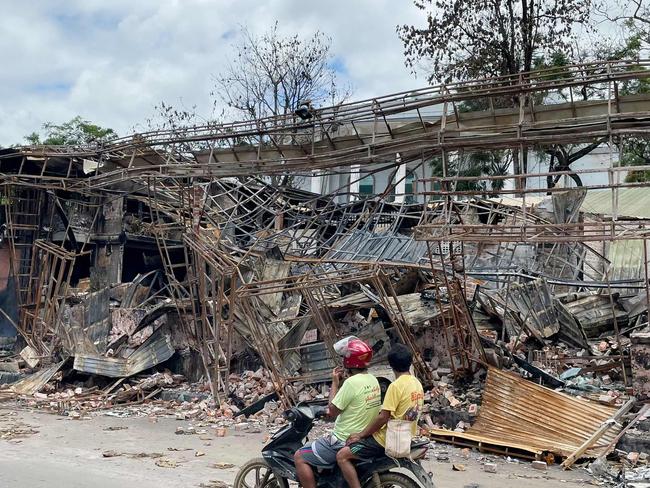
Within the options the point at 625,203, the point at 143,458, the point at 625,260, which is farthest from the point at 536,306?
the point at 625,203

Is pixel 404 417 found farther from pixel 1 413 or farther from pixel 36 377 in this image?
pixel 36 377

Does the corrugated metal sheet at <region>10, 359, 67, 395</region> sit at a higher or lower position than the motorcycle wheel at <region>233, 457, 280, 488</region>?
lower

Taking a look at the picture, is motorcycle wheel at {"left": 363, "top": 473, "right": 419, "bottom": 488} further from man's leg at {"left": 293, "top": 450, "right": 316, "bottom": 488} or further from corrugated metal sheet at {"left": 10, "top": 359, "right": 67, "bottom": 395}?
corrugated metal sheet at {"left": 10, "top": 359, "right": 67, "bottom": 395}

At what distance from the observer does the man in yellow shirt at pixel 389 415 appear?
5.02m

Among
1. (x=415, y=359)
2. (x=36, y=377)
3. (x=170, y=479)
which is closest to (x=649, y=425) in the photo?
(x=415, y=359)

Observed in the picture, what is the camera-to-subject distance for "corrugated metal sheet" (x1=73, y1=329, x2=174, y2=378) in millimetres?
13266

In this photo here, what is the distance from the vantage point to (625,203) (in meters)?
21.2

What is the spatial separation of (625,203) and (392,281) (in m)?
11.8

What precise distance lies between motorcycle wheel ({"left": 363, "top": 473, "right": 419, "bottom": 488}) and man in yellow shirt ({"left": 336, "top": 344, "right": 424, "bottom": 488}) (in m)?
0.14

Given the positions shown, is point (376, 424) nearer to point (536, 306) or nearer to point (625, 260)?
point (536, 306)

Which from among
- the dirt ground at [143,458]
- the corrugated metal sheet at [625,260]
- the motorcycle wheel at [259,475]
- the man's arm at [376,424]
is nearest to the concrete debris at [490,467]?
the dirt ground at [143,458]

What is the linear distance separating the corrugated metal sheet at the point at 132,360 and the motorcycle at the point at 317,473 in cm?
769

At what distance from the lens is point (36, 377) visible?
44.8 ft

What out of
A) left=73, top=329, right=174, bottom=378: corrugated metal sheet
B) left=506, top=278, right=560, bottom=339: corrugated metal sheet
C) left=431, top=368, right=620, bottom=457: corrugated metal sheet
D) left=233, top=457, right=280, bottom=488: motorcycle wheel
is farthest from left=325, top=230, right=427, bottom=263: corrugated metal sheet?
left=233, top=457, right=280, bottom=488: motorcycle wheel
